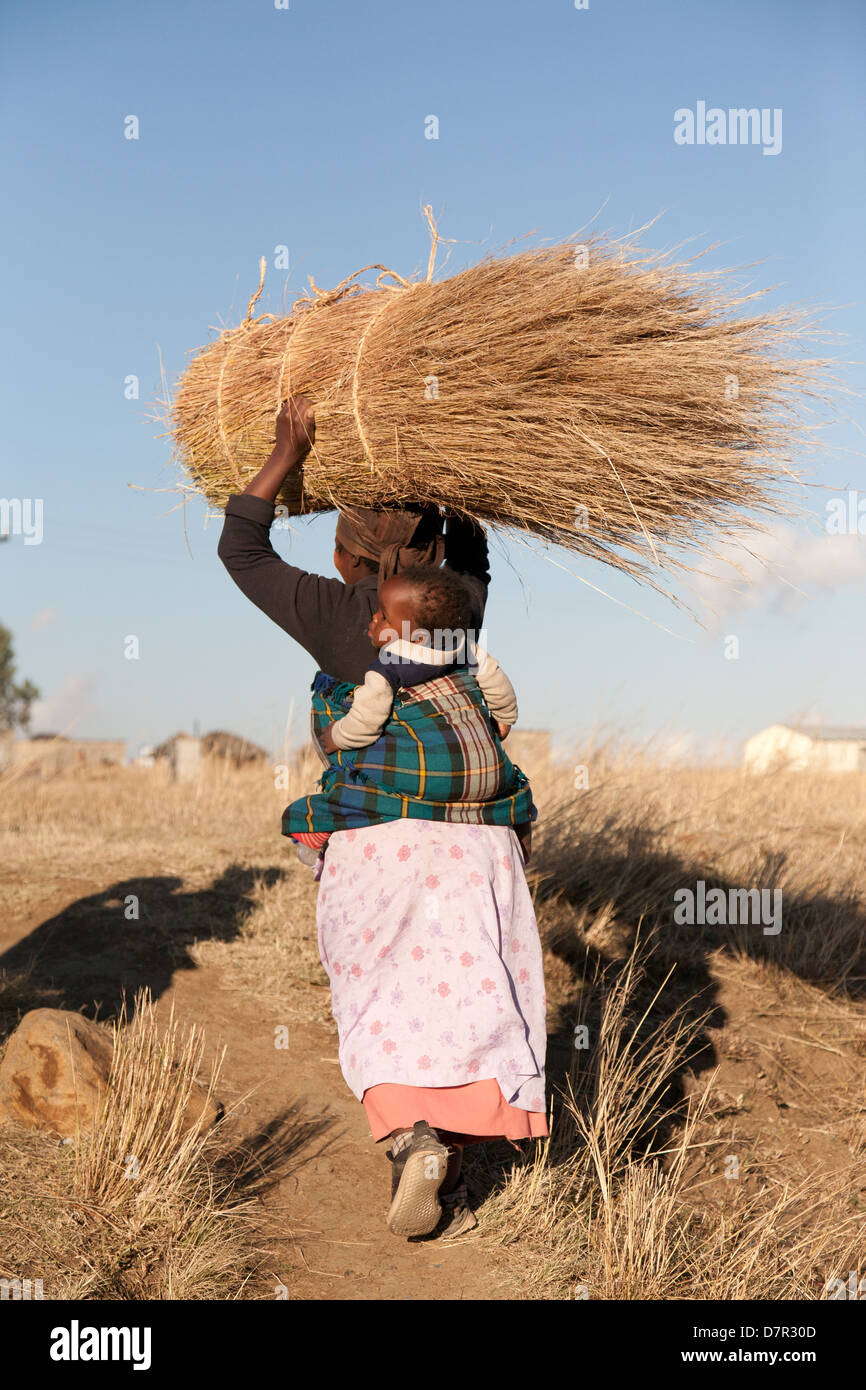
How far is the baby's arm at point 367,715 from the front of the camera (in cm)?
252

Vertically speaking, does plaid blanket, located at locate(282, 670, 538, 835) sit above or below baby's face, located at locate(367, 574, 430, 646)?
below

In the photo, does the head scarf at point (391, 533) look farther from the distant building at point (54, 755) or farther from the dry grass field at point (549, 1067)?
the distant building at point (54, 755)

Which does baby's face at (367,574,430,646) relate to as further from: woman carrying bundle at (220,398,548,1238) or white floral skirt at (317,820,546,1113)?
white floral skirt at (317,820,546,1113)

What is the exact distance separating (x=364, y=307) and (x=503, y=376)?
0.47m

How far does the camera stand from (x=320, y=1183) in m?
2.93

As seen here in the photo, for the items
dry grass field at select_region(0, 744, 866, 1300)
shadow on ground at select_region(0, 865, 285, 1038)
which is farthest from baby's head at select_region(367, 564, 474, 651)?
shadow on ground at select_region(0, 865, 285, 1038)

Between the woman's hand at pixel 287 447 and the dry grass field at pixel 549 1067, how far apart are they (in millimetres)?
1455

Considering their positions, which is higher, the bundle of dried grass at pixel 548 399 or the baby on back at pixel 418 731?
the bundle of dried grass at pixel 548 399

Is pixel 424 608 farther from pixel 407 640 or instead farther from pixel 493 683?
pixel 493 683

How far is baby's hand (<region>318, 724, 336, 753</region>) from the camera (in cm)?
270

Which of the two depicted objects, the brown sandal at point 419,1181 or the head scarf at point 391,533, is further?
the head scarf at point 391,533

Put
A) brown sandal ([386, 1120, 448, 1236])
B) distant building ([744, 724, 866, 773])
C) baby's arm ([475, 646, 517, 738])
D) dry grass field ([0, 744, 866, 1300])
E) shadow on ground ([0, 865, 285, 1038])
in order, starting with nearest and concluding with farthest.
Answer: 1. brown sandal ([386, 1120, 448, 1236])
2. dry grass field ([0, 744, 866, 1300])
3. baby's arm ([475, 646, 517, 738])
4. shadow on ground ([0, 865, 285, 1038])
5. distant building ([744, 724, 866, 773])

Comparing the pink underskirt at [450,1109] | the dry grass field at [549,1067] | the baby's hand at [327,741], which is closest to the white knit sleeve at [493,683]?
the baby's hand at [327,741]

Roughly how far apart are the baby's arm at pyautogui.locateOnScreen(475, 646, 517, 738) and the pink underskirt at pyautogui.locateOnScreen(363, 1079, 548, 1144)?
34.7 inches
